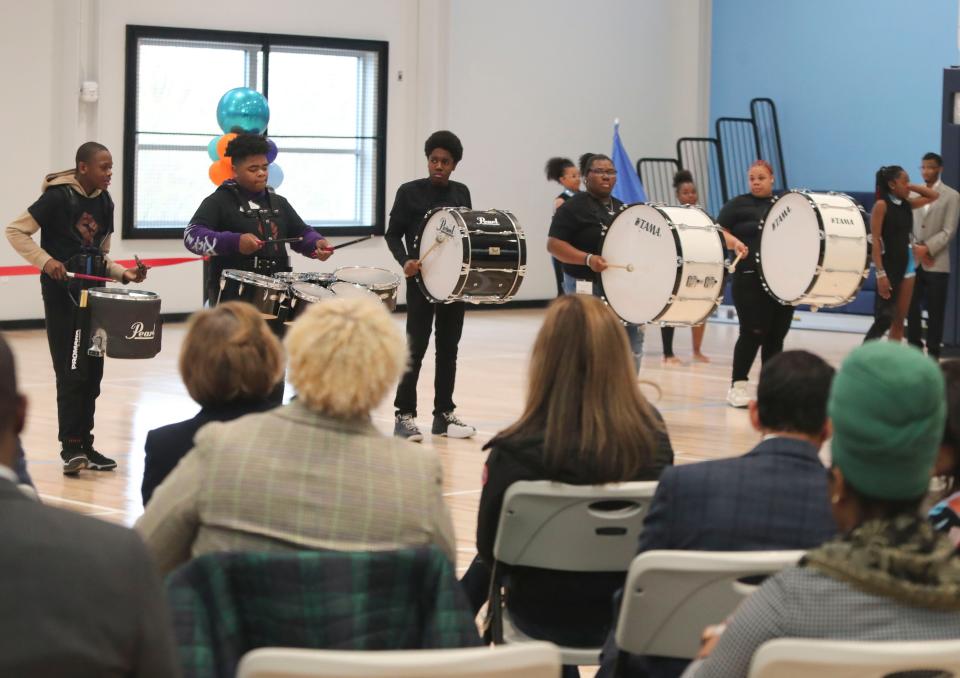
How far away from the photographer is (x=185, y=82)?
14.3m

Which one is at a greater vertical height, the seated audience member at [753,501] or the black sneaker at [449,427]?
the seated audience member at [753,501]

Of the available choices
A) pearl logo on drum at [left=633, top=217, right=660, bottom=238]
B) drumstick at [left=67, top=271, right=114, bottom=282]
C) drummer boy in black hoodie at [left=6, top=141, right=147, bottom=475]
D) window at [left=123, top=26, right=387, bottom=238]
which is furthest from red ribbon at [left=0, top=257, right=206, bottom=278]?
drumstick at [left=67, top=271, right=114, bottom=282]

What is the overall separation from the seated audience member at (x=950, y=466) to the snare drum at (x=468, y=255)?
5.23 metres

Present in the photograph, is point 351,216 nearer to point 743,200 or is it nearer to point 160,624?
point 743,200

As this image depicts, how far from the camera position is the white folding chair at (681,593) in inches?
104

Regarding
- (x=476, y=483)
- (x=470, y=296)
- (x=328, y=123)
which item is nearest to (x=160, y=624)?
(x=476, y=483)

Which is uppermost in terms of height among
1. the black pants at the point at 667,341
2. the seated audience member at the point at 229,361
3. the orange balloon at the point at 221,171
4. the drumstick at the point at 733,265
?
the orange balloon at the point at 221,171

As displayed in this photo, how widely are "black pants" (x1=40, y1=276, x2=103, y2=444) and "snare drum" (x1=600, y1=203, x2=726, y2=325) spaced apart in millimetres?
3484

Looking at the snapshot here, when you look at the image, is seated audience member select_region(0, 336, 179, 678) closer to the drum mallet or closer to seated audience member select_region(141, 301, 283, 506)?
seated audience member select_region(141, 301, 283, 506)

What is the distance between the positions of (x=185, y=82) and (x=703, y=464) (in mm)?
12161

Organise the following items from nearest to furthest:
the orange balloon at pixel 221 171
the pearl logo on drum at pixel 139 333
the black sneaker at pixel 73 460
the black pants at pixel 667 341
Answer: the pearl logo on drum at pixel 139 333 → the black sneaker at pixel 73 460 → the orange balloon at pixel 221 171 → the black pants at pixel 667 341

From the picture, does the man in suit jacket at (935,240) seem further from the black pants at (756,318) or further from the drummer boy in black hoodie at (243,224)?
the drummer boy in black hoodie at (243,224)

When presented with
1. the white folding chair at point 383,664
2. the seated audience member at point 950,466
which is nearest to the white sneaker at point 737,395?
the seated audience member at point 950,466

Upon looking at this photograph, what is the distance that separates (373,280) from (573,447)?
4.10 metres
